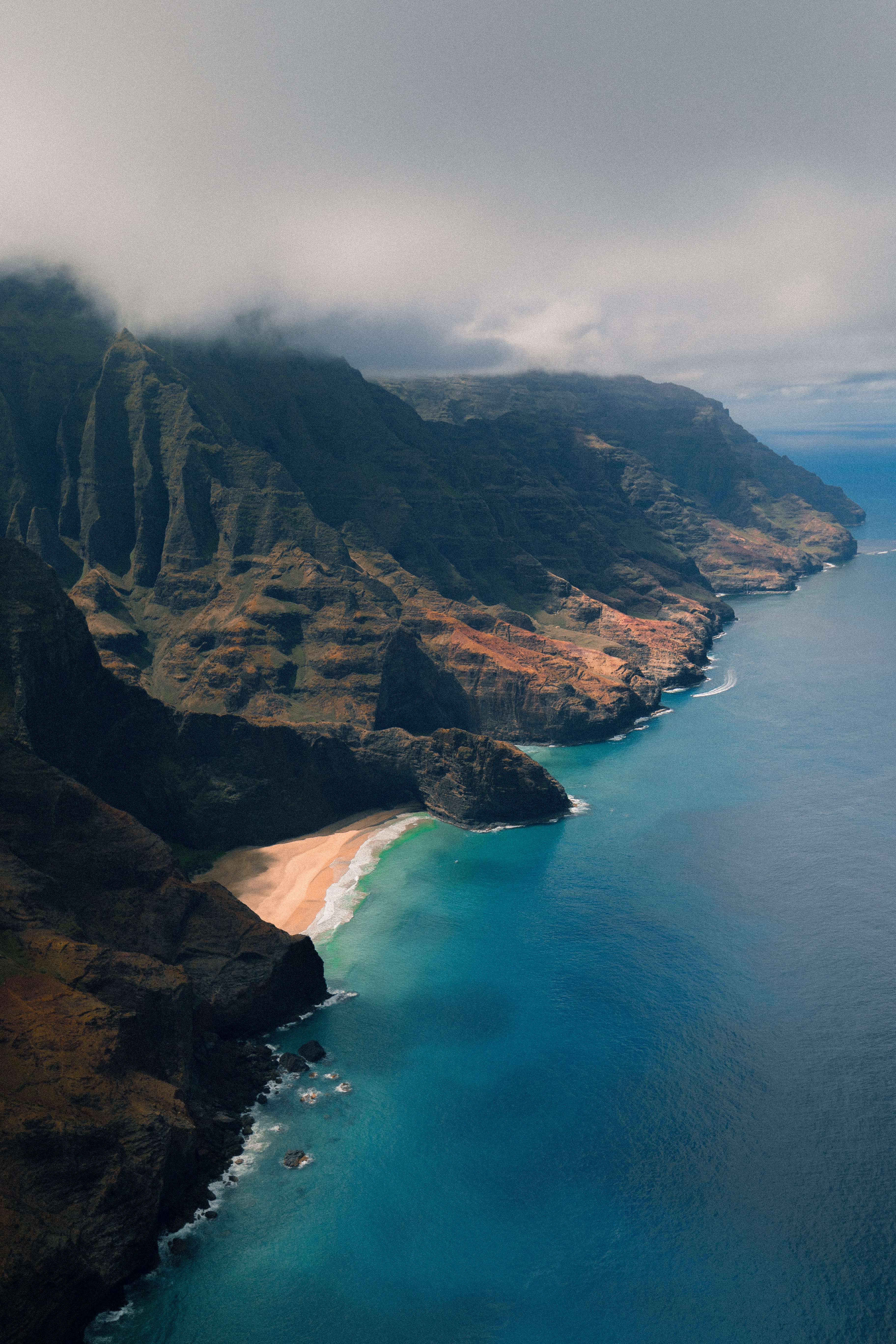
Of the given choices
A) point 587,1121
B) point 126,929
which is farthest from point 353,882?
point 587,1121

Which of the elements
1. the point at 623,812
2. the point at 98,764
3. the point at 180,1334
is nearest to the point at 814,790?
the point at 623,812

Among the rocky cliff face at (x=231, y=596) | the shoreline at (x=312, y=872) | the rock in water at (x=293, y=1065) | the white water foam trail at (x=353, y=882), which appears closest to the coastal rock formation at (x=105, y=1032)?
the rock in water at (x=293, y=1065)

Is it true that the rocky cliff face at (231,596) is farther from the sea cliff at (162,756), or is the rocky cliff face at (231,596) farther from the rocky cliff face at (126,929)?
the rocky cliff face at (126,929)

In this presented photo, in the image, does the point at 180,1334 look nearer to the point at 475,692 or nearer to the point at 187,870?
the point at 187,870

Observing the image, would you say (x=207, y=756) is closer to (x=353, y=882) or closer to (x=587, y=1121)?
(x=353, y=882)

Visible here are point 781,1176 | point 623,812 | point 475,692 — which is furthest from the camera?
point 475,692
